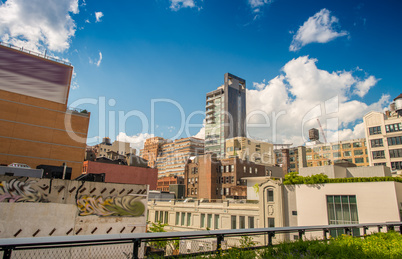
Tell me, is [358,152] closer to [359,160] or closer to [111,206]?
[359,160]

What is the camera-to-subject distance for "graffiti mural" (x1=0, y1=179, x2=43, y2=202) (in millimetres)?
23312

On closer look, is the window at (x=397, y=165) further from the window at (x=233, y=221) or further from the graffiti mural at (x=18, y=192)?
the graffiti mural at (x=18, y=192)

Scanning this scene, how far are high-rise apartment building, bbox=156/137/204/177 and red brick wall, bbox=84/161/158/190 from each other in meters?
105

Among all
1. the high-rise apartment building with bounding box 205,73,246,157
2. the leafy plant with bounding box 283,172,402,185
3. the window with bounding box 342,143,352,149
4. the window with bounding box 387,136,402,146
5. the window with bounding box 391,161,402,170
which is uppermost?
the high-rise apartment building with bounding box 205,73,246,157

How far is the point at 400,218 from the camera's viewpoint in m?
26.4

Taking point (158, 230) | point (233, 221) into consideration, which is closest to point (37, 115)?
point (158, 230)

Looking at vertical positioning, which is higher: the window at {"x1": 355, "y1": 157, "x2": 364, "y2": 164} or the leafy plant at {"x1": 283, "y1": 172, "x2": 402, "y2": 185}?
the window at {"x1": 355, "y1": 157, "x2": 364, "y2": 164}

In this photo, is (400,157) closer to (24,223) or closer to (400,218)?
(400,218)

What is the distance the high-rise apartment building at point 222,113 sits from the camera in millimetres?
172125

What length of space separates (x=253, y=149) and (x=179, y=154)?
215 feet

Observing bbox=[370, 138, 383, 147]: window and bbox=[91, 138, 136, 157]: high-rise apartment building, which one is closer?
bbox=[370, 138, 383, 147]: window

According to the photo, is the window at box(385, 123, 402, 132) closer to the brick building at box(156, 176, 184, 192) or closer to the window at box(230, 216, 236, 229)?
the window at box(230, 216, 236, 229)

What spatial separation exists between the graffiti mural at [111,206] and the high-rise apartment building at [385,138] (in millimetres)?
64780

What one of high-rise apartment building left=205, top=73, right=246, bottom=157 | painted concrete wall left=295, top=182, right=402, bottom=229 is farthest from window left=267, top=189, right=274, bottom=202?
high-rise apartment building left=205, top=73, right=246, bottom=157
